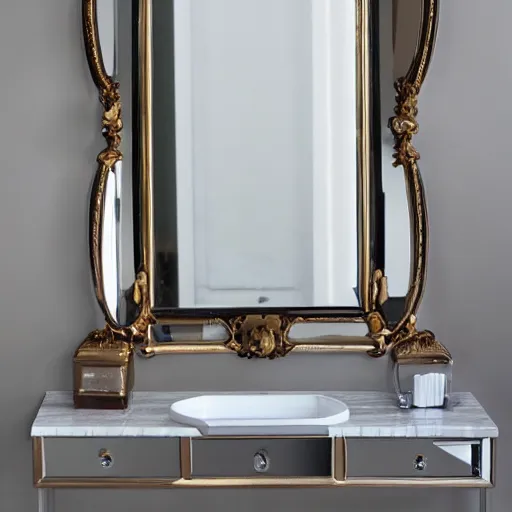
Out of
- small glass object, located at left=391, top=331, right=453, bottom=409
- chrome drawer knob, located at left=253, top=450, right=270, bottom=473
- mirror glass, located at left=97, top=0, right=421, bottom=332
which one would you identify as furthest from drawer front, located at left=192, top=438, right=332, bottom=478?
mirror glass, located at left=97, top=0, right=421, bottom=332

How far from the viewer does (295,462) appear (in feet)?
6.53

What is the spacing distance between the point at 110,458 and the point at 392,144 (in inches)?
43.4

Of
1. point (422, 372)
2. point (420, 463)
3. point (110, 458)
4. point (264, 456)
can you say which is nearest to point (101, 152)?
point (110, 458)

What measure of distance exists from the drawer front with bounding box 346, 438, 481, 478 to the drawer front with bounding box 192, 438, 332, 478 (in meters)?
0.07

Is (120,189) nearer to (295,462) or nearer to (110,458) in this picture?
(110,458)

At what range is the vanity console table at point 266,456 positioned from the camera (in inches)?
78.2

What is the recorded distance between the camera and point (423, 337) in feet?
7.48

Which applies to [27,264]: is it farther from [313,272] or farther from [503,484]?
[503,484]

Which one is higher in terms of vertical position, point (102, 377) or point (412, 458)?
point (102, 377)

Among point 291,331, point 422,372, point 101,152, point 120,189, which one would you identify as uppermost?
point 101,152

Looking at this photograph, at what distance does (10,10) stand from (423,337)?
1438 mm

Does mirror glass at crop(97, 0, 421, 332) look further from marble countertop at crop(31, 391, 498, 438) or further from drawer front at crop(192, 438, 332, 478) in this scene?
drawer front at crop(192, 438, 332, 478)

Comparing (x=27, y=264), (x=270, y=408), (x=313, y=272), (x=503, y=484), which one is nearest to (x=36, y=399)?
(x=27, y=264)

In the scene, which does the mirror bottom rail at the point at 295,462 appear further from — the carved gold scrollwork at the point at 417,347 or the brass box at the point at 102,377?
the carved gold scrollwork at the point at 417,347
